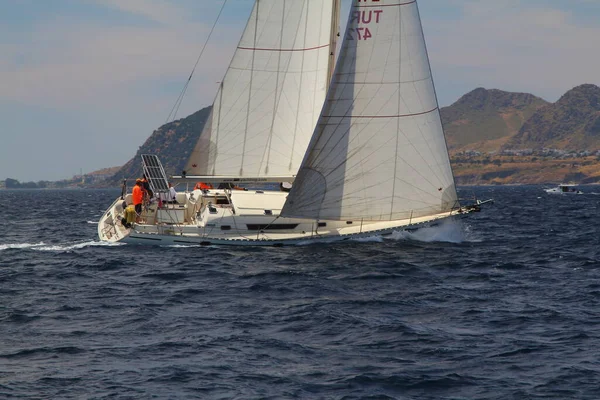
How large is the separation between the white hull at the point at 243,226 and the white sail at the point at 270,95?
163 centimetres

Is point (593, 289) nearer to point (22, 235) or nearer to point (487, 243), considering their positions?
point (487, 243)

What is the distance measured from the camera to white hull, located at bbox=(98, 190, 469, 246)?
32844mm

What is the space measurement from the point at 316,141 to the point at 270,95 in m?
4.41

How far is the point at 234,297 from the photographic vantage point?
2317cm

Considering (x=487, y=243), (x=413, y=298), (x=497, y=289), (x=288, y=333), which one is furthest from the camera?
(x=487, y=243)

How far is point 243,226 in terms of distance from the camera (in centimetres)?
3338

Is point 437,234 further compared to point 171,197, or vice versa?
point 437,234

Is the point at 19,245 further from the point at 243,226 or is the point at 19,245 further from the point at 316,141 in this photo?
the point at 316,141

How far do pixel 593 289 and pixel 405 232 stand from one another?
1179cm

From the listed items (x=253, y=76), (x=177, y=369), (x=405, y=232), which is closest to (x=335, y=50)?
(x=253, y=76)

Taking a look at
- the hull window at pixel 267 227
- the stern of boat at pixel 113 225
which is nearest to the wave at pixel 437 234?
the hull window at pixel 267 227

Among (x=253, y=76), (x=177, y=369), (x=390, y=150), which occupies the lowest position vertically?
(x=177, y=369)

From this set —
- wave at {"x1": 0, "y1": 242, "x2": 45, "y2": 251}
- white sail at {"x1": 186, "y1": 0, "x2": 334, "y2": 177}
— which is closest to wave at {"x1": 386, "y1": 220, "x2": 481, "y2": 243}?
white sail at {"x1": 186, "y1": 0, "x2": 334, "y2": 177}

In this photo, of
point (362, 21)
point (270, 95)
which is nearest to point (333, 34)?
point (362, 21)
